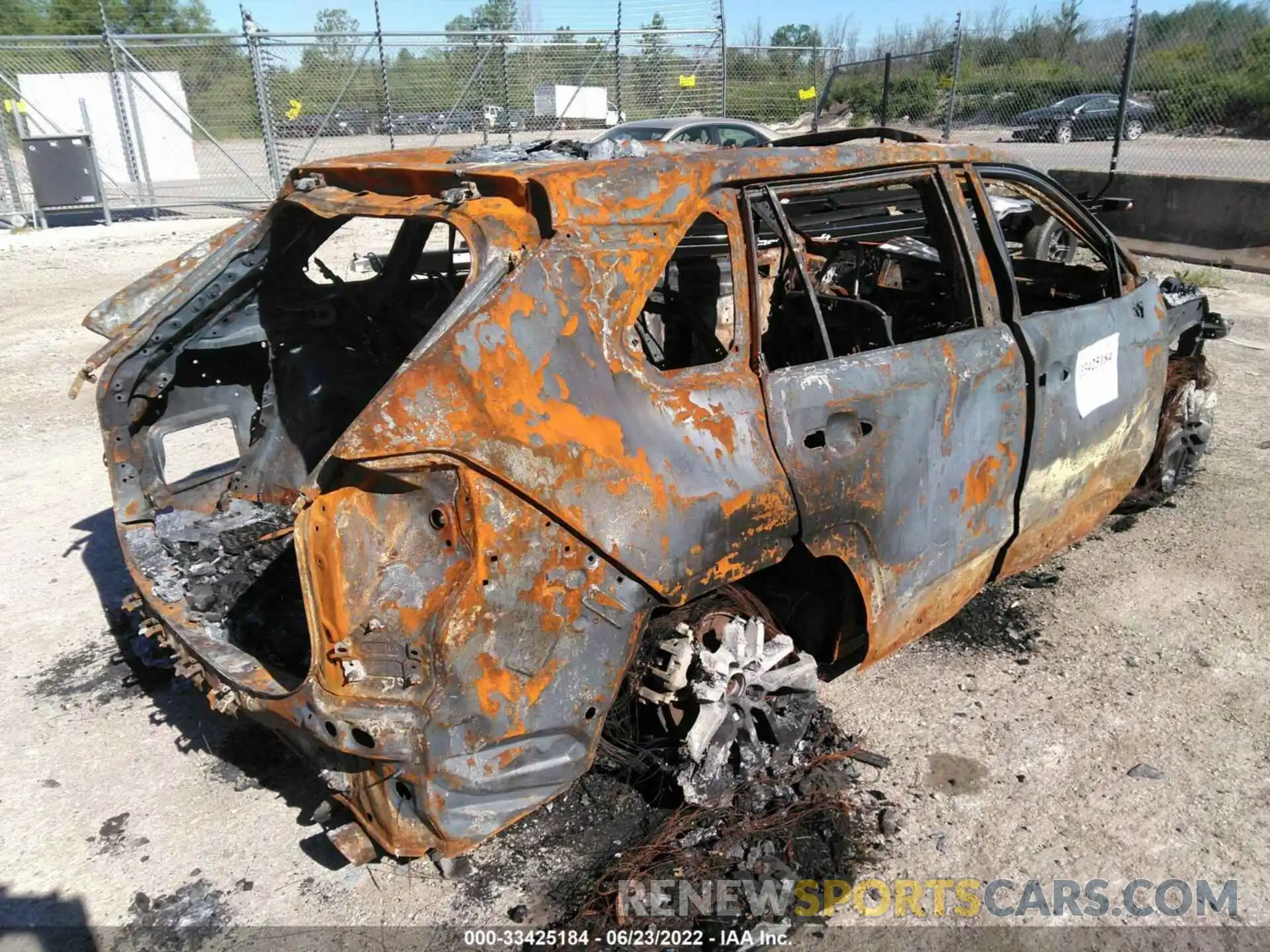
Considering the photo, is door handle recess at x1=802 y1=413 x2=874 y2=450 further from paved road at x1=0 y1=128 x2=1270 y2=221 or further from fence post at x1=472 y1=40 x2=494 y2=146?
fence post at x1=472 y1=40 x2=494 y2=146

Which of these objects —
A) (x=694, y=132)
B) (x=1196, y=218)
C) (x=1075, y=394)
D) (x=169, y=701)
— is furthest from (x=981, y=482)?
(x=1196, y=218)

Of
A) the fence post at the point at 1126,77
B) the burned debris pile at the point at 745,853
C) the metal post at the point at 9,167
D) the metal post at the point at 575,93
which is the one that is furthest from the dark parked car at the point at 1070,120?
the metal post at the point at 9,167

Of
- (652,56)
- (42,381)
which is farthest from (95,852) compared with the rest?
(652,56)

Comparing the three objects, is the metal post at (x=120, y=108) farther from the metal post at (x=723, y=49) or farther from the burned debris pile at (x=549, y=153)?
the burned debris pile at (x=549, y=153)

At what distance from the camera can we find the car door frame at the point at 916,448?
2645 mm

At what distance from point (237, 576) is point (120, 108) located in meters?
15.5

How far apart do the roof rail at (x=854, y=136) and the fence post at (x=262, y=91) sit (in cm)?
1266

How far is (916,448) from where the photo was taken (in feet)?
9.30

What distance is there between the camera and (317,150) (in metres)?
18.5

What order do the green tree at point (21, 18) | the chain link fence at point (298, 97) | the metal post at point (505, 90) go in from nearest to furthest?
the chain link fence at point (298, 97) < the metal post at point (505, 90) < the green tree at point (21, 18)

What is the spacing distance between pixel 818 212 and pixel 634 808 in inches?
122

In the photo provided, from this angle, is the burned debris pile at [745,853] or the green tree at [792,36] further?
the green tree at [792,36]

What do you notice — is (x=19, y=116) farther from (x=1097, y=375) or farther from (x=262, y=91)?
(x=1097, y=375)

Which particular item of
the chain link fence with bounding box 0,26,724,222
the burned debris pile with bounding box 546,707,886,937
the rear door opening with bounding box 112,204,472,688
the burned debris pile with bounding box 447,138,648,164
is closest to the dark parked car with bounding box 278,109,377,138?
the chain link fence with bounding box 0,26,724,222
